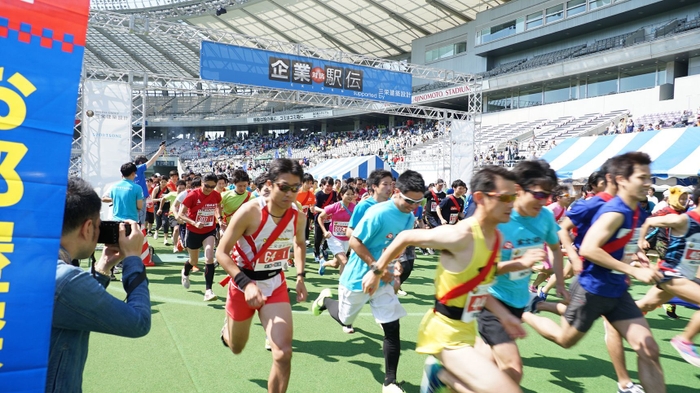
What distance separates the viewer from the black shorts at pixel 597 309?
357 centimetres

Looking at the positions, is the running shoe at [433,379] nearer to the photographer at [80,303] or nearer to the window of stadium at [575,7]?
the photographer at [80,303]

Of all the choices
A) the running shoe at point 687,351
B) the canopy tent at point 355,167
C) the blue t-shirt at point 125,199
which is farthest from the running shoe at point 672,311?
the canopy tent at point 355,167

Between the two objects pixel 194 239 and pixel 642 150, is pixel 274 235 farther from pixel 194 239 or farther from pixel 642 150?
pixel 642 150

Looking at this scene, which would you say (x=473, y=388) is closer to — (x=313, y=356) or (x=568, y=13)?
(x=313, y=356)

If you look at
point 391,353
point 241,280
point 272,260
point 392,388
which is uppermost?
point 272,260

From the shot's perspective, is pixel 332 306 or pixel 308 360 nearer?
pixel 308 360

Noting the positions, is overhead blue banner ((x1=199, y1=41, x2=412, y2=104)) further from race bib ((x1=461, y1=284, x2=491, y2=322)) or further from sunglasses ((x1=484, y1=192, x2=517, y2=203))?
race bib ((x1=461, y1=284, x2=491, y2=322))

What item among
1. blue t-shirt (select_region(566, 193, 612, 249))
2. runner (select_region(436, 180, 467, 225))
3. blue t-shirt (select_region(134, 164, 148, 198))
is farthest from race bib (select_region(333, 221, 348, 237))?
blue t-shirt (select_region(566, 193, 612, 249))

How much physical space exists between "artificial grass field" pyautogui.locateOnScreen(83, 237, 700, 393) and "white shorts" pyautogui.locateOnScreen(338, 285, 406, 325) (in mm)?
543

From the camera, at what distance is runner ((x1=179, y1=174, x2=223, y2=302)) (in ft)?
25.0

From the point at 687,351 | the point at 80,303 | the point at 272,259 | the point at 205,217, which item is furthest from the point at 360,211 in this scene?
the point at 80,303

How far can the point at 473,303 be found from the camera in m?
2.94

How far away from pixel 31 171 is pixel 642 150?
15914 mm

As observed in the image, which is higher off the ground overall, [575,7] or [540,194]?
[575,7]
